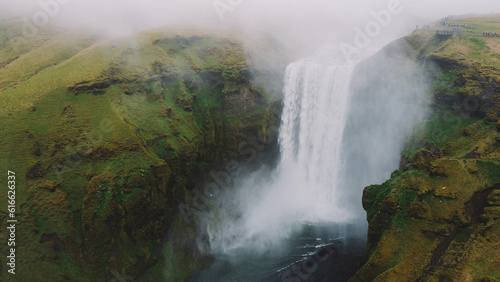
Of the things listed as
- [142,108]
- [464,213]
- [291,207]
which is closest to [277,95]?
[291,207]

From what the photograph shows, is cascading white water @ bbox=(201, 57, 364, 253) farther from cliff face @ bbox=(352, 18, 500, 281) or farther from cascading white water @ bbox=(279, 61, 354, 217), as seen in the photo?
cliff face @ bbox=(352, 18, 500, 281)

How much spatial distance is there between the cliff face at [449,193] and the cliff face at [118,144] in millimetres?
16245

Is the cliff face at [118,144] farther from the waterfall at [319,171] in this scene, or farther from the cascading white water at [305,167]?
the waterfall at [319,171]

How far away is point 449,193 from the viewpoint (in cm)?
1852

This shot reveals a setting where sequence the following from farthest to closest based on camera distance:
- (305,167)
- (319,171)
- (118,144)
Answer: (305,167)
(319,171)
(118,144)

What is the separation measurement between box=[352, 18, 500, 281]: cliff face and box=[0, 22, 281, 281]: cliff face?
16245mm

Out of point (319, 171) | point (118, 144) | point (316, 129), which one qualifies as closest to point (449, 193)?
point (319, 171)

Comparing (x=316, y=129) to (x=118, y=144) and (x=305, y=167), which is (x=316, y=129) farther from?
(x=118, y=144)

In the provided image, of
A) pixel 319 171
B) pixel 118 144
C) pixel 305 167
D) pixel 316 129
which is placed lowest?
pixel 319 171

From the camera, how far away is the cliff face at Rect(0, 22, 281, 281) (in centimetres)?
2162

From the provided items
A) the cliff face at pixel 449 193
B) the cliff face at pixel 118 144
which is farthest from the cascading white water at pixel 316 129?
the cliff face at pixel 449 193

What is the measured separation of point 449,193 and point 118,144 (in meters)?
24.4

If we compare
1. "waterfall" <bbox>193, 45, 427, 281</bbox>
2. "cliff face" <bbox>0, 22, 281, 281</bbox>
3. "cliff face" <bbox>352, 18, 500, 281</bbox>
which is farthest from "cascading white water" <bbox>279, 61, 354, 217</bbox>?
"cliff face" <bbox>352, 18, 500, 281</bbox>

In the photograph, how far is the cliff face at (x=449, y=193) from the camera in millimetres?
16281
